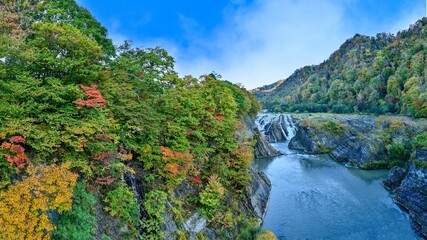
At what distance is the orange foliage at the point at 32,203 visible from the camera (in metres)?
8.53

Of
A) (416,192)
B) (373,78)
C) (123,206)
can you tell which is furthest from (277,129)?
(123,206)

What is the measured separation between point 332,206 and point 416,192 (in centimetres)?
918

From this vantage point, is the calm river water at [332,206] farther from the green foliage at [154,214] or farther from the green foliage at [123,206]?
the green foliage at [123,206]

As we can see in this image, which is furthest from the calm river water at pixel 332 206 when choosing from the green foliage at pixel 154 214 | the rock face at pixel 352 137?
the green foliage at pixel 154 214

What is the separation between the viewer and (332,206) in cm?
3053

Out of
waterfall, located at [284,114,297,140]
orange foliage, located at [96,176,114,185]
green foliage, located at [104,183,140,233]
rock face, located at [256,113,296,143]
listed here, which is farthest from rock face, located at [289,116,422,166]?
orange foliage, located at [96,176,114,185]

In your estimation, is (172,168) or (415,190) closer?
(172,168)

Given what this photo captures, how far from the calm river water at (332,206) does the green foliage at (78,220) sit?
18061mm

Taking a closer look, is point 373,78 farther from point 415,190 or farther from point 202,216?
point 202,216

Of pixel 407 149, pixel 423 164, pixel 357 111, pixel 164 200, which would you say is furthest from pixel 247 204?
pixel 357 111

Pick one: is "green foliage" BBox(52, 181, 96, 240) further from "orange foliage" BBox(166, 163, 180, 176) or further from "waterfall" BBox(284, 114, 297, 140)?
"waterfall" BBox(284, 114, 297, 140)

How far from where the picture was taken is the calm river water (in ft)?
82.3

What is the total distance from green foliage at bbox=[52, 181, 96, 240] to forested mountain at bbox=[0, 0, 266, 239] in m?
0.05

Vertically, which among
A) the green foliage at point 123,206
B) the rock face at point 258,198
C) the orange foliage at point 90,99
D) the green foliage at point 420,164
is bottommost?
the green foliage at point 420,164
